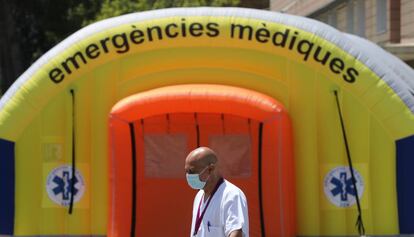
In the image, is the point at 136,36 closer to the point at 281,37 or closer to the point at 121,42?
the point at 121,42

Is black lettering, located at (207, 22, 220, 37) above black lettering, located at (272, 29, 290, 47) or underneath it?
above

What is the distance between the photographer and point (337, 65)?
8.62 meters

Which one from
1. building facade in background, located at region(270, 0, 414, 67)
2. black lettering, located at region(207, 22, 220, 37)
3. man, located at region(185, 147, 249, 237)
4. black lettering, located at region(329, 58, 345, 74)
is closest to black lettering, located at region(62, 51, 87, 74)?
black lettering, located at region(207, 22, 220, 37)

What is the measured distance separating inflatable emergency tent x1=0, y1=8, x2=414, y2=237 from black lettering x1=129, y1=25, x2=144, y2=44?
0.03 ft

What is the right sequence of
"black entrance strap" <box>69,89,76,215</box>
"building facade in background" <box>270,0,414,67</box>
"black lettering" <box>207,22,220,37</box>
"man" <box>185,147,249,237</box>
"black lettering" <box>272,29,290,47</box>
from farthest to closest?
"building facade in background" <box>270,0,414,67</box> → "black entrance strap" <box>69,89,76,215</box> → "black lettering" <box>207,22,220,37</box> → "black lettering" <box>272,29,290,47</box> → "man" <box>185,147,249,237</box>

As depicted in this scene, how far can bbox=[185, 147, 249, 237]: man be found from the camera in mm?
5180

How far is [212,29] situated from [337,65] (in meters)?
1.31

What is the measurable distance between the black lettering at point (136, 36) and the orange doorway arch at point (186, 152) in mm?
577

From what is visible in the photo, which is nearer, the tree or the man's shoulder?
the man's shoulder

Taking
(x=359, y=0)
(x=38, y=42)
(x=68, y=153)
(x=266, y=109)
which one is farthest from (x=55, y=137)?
(x=38, y=42)

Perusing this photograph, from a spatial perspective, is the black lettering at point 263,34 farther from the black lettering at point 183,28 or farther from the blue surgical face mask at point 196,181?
the blue surgical face mask at point 196,181

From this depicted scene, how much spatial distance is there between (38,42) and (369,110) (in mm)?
20146

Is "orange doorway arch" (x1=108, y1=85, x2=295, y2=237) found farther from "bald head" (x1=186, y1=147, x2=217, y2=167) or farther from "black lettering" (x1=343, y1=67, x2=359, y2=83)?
"bald head" (x1=186, y1=147, x2=217, y2=167)

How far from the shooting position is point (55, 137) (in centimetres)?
901
